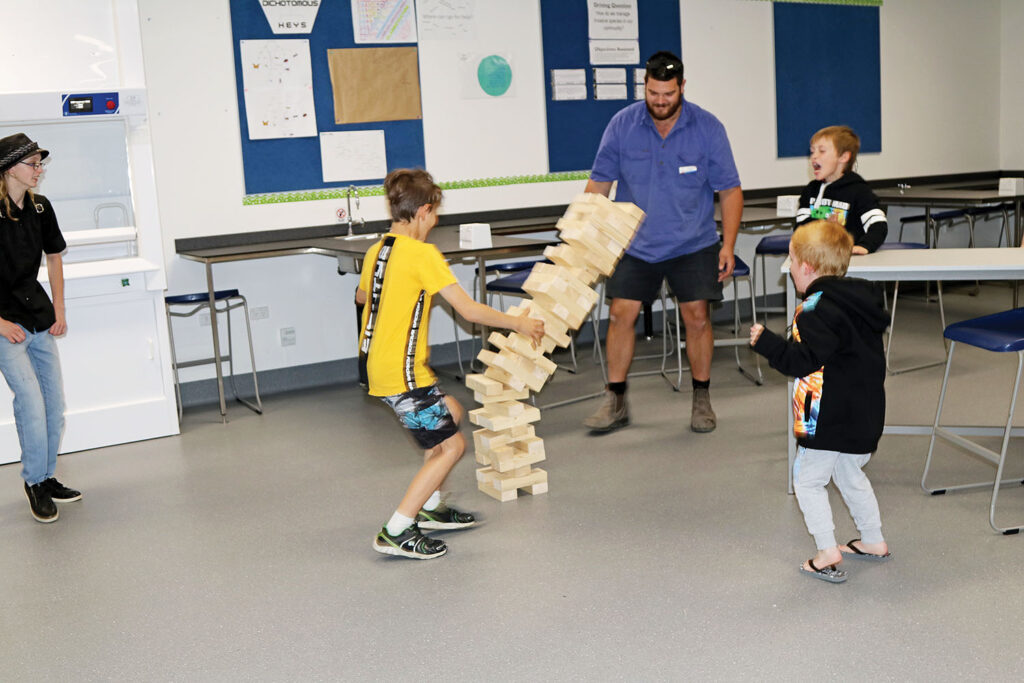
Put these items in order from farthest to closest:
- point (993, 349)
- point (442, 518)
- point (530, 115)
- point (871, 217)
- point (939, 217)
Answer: point (939, 217) → point (530, 115) → point (871, 217) → point (442, 518) → point (993, 349)

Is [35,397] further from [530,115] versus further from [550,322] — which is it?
[530,115]

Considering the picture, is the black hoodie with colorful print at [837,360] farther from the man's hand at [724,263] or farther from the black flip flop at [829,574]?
the man's hand at [724,263]

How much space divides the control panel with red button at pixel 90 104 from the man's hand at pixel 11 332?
146 cm

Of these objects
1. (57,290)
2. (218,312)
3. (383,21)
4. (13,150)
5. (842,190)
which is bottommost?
(218,312)

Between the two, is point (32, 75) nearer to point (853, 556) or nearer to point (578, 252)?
point (578, 252)

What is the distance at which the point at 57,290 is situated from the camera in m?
4.20

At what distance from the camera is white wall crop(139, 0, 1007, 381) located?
5.97 m

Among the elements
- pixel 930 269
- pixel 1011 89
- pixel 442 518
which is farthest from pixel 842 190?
pixel 1011 89

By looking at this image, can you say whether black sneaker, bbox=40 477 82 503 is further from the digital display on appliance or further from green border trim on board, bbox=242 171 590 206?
green border trim on board, bbox=242 171 590 206

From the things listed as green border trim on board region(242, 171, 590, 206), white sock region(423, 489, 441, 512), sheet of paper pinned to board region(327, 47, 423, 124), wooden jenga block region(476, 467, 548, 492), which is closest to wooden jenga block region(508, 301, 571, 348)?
wooden jenga block region(476, 467, 548, 492)

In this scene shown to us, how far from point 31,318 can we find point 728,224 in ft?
10.3

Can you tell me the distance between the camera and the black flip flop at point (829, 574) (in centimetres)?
307

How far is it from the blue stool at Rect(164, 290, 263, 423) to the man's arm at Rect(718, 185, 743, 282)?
107 inches

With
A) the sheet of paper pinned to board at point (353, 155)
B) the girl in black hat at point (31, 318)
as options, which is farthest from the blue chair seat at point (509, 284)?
the girl in black hat at point (31, 318)
